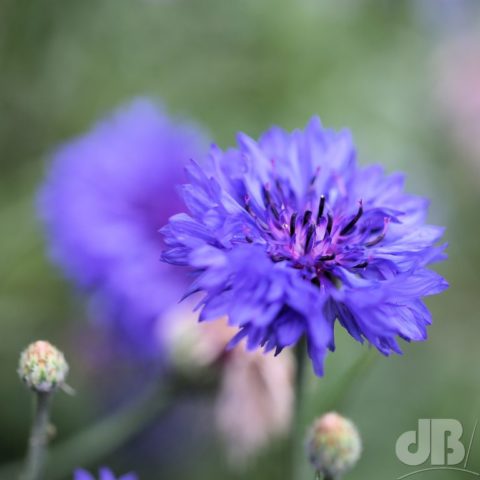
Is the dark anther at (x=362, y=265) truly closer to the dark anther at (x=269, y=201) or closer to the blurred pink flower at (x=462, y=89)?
the dark anther at (x=269, y=201)

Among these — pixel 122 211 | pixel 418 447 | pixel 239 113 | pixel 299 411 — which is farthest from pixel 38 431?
pixel 239 113

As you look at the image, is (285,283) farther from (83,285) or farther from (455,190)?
(455,190)

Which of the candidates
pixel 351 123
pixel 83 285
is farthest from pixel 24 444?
pixel 351 123

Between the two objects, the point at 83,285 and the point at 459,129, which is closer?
the point at 83,285

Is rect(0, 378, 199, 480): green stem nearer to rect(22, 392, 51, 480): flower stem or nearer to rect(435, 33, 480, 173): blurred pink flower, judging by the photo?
rect(22, 392, 51, 480): flower stem

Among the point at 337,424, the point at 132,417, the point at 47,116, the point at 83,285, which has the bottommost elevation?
the point at 337,424

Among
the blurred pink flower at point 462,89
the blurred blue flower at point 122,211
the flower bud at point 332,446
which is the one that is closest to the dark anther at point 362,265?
the flower bud at point 332,446
